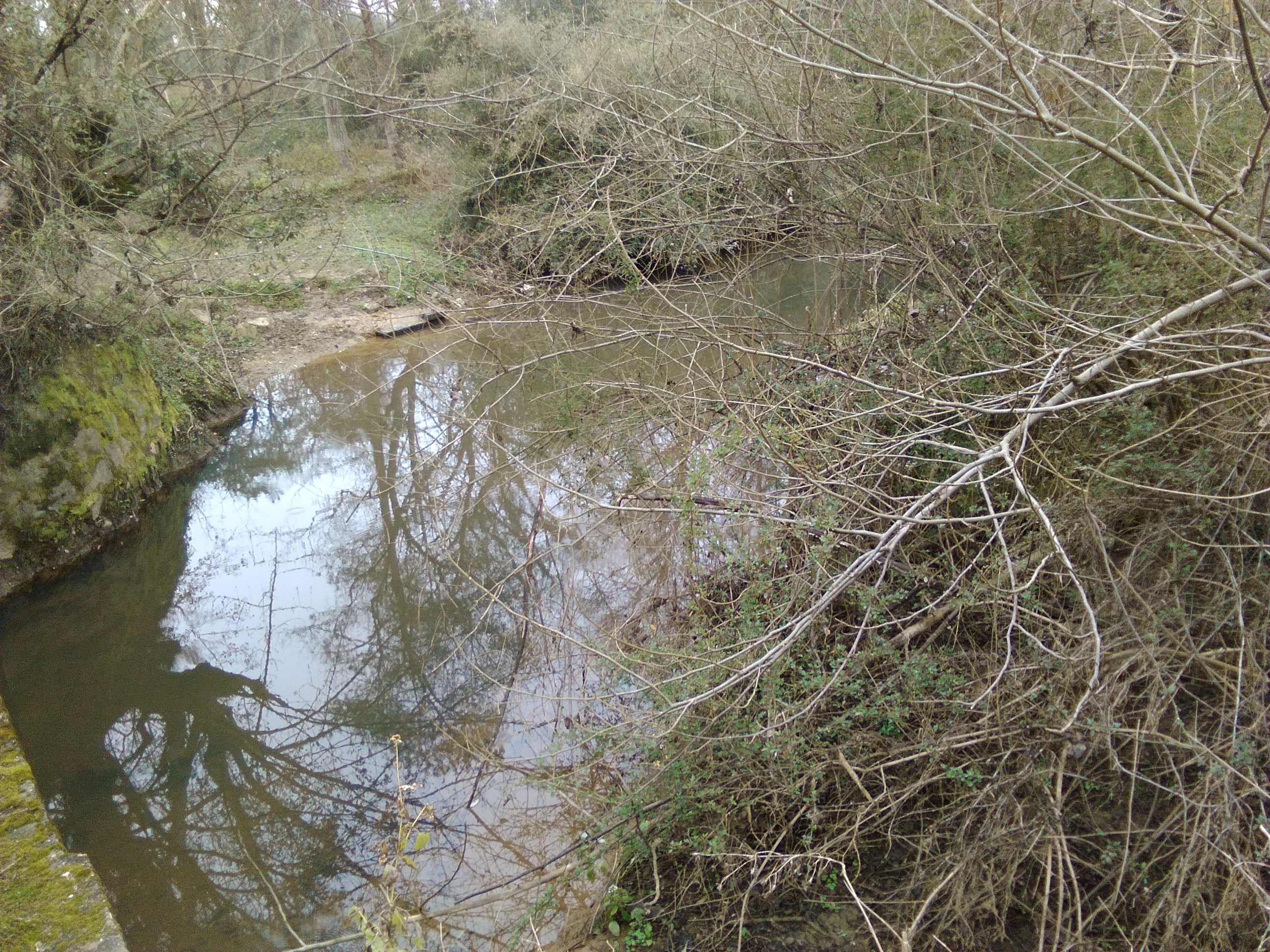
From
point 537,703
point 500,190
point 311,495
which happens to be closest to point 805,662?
point 537,703

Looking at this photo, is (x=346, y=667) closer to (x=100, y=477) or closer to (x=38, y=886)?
(x=38, y=886)

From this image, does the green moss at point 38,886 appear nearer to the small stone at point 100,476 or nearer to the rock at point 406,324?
the small stone at point 100,476

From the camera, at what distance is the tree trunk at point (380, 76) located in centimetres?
724

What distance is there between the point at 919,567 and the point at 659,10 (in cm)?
487

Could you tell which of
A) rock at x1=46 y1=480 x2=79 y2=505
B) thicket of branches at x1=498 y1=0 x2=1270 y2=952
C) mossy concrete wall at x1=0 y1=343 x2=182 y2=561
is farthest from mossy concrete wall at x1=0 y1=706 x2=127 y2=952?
rock at x1=46 y1=480 x2=79 y2=505

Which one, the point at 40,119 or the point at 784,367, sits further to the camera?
the point at 40,119

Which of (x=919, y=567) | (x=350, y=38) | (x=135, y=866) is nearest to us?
(x=919, y=567)

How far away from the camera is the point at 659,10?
671cm

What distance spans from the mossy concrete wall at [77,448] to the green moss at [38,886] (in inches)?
136

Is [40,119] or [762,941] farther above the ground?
[40,119]

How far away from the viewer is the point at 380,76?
1033 cm

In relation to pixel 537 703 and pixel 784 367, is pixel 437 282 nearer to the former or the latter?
pixel 784 367

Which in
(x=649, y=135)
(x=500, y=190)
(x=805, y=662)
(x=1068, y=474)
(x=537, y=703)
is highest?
(x=649, y=135)

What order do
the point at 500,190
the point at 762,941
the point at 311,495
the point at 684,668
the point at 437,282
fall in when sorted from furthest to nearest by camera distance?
the point at 500,190 < the point at 311,495 < the point at 437,282 < the point at 684,668 < the point at 762,941
